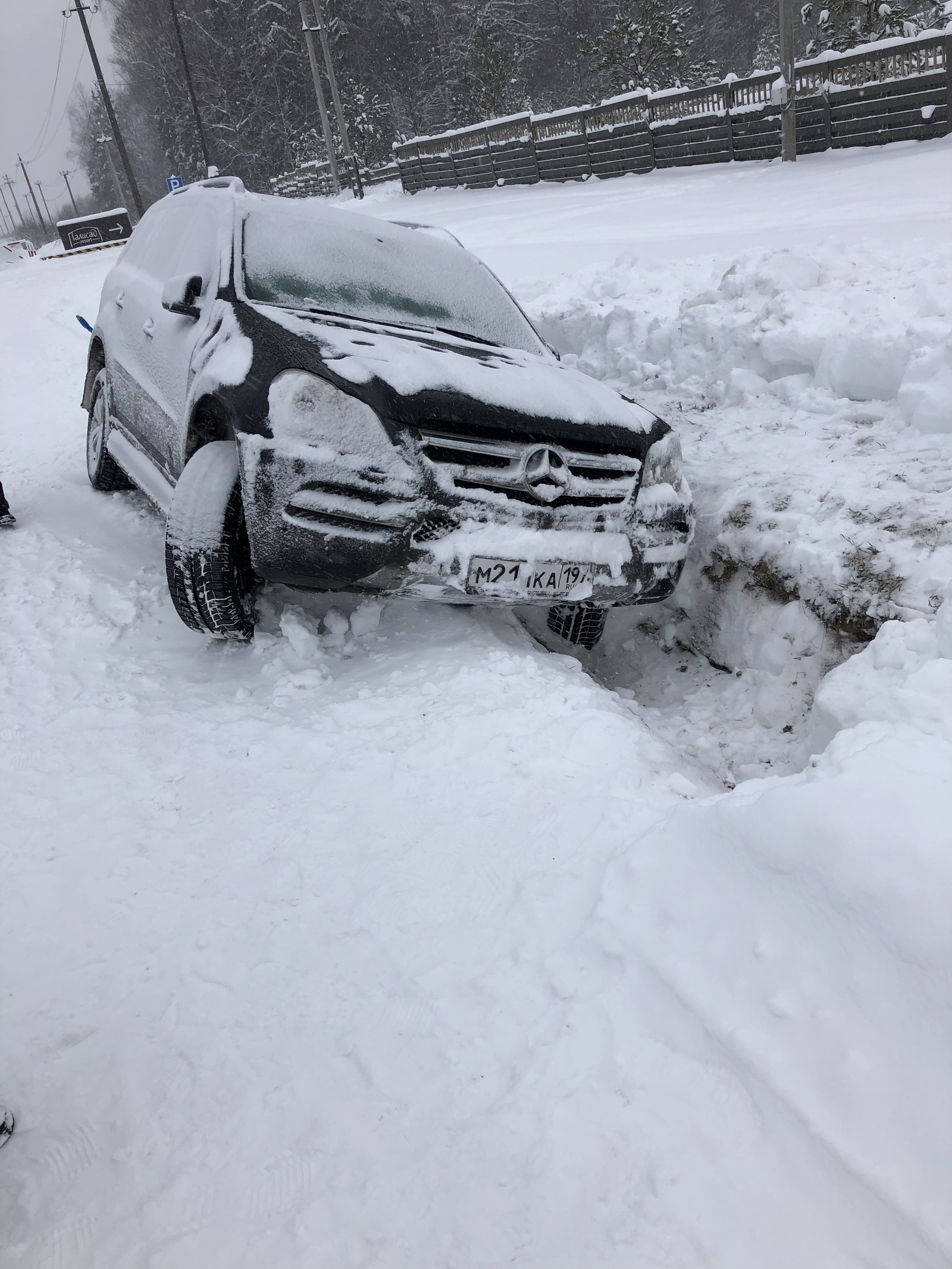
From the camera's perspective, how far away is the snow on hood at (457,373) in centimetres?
286

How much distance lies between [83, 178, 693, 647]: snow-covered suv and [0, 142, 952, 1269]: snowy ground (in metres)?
0.44

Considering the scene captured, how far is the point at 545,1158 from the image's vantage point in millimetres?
1652

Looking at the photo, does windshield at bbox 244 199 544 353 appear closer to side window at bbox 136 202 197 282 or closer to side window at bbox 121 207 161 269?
side window at bbox 136 202 197 282

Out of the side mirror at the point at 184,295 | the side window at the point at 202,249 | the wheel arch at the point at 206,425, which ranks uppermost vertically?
the side window at the point at 202,249

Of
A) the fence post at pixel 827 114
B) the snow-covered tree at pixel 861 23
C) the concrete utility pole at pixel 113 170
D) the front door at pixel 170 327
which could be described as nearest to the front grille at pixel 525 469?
the front door at pixel 170 327

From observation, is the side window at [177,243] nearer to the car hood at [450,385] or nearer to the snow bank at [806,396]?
the car hood at [450,385]

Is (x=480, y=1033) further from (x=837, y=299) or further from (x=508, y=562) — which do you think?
(x=837, y=299)

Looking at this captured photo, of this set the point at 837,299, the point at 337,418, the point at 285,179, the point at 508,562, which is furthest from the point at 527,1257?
the point at 285,179

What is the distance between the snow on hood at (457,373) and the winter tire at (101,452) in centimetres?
215

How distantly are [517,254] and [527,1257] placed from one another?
9.79 metres

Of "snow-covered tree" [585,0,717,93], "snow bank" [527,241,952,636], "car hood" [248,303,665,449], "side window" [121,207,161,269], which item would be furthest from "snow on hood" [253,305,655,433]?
"snow-covered tree" [585,0,717,93]

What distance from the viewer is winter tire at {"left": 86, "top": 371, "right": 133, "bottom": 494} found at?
15.8 ft

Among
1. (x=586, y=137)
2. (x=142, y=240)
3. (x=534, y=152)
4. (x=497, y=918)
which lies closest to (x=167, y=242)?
(x=142, y=240)

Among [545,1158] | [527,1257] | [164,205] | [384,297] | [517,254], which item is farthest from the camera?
[517,254]
